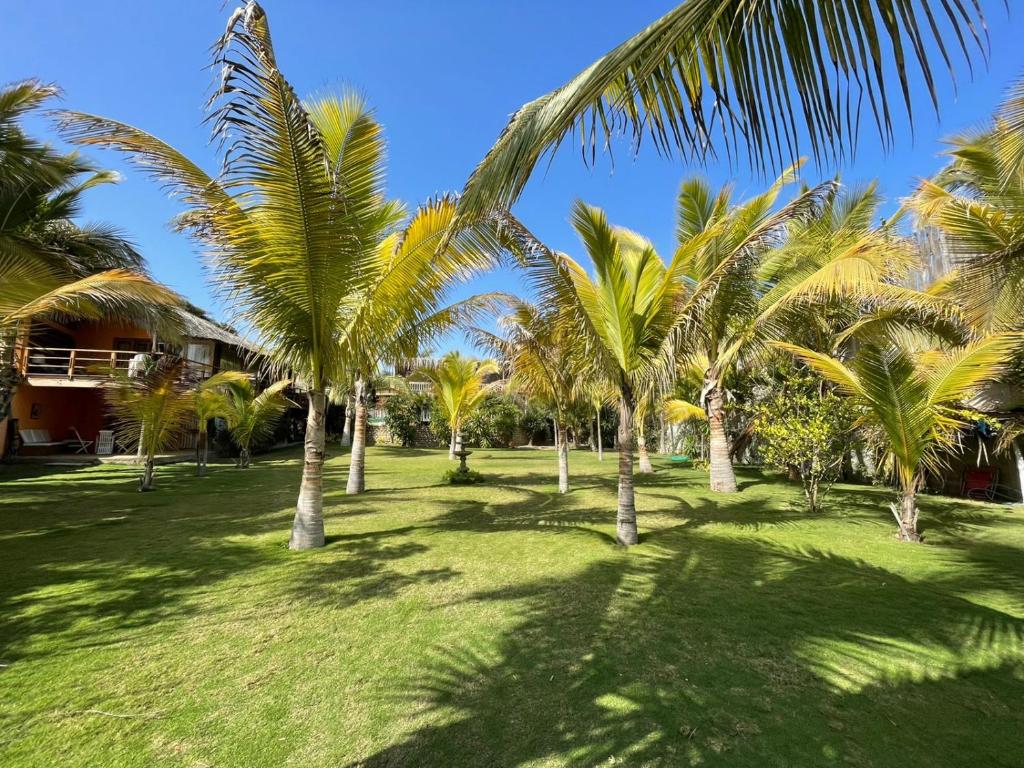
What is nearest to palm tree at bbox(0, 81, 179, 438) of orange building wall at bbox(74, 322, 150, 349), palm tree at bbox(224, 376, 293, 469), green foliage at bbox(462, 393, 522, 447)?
palm tree at bbox(224, 376, 293, 469)

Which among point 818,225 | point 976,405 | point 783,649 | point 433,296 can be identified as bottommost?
point 783,649

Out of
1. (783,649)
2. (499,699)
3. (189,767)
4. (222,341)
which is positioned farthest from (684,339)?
(222,341)

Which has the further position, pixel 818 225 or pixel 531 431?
pixel 531 431

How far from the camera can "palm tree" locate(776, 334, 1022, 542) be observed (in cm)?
552

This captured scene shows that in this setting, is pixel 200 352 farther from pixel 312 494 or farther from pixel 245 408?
pixel 312 494

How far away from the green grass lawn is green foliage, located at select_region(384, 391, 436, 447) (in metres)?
18.3

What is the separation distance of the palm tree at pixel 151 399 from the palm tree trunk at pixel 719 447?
11070 millimetres

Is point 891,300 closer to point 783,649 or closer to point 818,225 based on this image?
point 818,225

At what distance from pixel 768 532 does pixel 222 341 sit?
65.0ft

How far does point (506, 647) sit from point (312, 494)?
337 centimetres

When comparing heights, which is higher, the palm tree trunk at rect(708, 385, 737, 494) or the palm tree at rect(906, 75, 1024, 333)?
the palm tree at rect(906, 75, 1024, 333)

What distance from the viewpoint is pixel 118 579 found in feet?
13.9

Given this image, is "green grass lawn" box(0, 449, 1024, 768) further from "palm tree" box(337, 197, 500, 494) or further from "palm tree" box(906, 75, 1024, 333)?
"palm tree" box(906, 75, 1024, 333)

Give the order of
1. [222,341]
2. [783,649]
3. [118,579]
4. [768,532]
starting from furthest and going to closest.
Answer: [222,341], [768,532], [118,579], [783,649]
